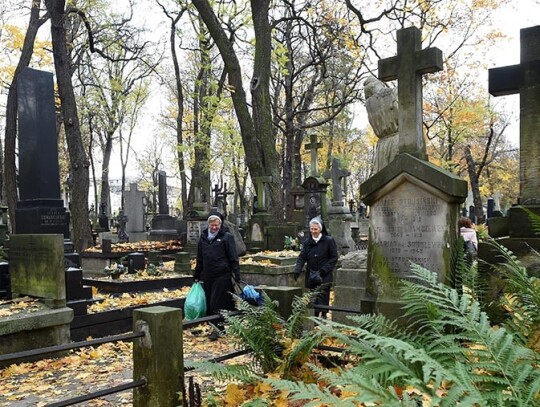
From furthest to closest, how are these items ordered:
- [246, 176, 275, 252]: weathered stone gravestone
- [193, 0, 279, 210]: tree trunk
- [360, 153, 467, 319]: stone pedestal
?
[246, 176, 275, 252]: weathered stone gravestone → [193, 0, 279, 210]: tree trunk → [360, 153, 467, 319]: stone pedestal

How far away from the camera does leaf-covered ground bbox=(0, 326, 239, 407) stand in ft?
18.3

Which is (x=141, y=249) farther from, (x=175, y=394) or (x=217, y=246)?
(x=175, y=394)

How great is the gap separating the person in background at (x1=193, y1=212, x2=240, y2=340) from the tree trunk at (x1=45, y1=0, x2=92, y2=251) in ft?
35.1

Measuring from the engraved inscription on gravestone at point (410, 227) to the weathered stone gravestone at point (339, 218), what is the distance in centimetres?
1081

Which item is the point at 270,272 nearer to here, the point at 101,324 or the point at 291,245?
the point at 101,324

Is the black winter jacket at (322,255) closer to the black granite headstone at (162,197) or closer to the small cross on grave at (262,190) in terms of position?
the small cross on grave at (262,190)

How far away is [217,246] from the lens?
306 inches

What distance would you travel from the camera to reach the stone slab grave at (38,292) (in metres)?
6.91

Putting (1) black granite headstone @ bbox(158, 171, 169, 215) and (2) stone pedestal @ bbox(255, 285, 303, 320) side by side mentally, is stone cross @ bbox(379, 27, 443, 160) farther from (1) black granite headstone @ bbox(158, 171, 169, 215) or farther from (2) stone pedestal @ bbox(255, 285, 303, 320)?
(1) black granite headstone @ bbox(158, 171, 169, 215)

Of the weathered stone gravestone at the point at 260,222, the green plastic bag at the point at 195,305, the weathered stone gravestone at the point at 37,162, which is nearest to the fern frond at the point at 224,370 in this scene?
the green plastic bag at the point at 195,305

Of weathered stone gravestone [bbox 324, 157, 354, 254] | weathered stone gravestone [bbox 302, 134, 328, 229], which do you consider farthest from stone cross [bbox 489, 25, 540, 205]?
weathered stone gravestone [bbox 302, 134, 328, 229]

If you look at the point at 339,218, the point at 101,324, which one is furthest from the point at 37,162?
the point at 339,218

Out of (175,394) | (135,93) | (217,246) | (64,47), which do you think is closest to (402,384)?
(175,394)

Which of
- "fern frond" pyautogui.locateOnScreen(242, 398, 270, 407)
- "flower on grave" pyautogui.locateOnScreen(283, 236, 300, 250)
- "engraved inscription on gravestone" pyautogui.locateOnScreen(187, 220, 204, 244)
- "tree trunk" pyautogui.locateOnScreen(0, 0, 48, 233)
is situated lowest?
"fern frond" pyautogui.locateOnScreen(242, 398, 270, 407)
